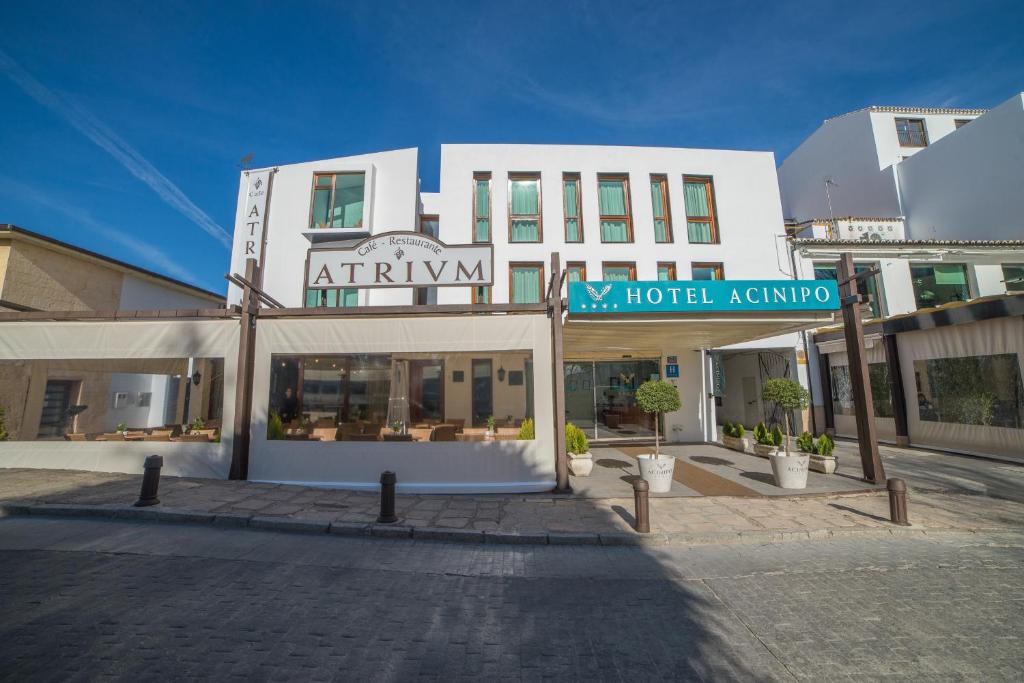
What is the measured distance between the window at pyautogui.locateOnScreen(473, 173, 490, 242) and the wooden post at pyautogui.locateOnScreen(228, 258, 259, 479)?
833 centimetres

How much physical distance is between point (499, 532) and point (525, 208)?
12628mm

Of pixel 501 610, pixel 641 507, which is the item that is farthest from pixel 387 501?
pixel 641 507

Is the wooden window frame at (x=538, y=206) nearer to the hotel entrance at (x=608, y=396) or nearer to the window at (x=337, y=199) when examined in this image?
the hotel entrance at (x=608, y=396)

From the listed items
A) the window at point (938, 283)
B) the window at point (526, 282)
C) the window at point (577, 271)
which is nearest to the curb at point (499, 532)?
the window at point (526, 282)

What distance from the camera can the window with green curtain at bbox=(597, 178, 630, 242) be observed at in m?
15.5

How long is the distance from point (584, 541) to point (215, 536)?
5242 millimetres

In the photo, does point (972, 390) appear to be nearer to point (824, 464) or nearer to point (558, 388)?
point (824, 464)

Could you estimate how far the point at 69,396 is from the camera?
1373 centimetres

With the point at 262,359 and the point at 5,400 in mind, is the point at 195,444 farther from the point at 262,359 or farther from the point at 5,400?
the point at 5,400

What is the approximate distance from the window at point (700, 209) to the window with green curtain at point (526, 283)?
20.6 feet

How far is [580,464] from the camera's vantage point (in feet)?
29.8

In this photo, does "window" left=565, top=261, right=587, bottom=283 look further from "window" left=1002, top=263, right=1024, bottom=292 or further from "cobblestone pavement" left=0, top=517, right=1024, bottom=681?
"window" left=1002, top=263, right=1024, bottom=292

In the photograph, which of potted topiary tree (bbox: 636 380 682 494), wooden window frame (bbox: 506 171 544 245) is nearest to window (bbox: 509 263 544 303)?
wooden window frame (bbox: 506 171 544 245)

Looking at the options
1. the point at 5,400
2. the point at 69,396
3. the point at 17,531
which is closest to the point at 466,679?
the point at 17,531
